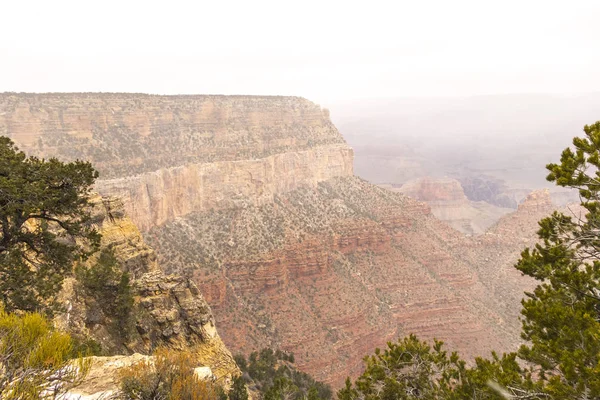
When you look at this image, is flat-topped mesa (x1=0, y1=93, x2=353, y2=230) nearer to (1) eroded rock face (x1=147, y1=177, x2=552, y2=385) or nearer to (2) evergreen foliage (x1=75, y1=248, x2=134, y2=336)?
(1) eroded rock face (x1=147, y1=177, x2=552, y2=385)

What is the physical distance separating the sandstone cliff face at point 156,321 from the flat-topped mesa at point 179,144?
29.2 m

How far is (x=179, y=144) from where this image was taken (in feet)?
220

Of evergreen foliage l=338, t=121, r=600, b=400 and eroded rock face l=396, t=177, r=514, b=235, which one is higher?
evergreen foliage l=338, t=121, r=600, b=400

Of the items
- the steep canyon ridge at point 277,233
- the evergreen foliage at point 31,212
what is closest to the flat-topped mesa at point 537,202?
the steep canyon ridge at point 277,233

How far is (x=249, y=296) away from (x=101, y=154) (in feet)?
99.8

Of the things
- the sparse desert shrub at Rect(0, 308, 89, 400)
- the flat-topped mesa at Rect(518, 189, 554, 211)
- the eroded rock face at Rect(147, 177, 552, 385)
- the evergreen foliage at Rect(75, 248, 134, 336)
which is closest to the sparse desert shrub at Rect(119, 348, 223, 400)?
the sparse desert shrub at Rect(0, 308, 89, 400)

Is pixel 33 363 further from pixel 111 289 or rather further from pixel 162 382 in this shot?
pixel 111 289

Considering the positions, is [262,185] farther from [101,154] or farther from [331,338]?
[331,338]

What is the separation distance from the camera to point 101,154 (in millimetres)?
56312

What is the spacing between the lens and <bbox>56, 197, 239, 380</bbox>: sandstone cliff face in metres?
19.1

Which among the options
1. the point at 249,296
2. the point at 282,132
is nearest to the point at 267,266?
the point at 249,296

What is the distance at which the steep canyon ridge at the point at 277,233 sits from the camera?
50031 mm

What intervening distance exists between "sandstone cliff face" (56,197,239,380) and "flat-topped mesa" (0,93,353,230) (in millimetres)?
29190

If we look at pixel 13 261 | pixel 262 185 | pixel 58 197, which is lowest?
pixel 262 185
